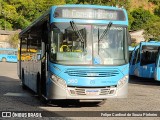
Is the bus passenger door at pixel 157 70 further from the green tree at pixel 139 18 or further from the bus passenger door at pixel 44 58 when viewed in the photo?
the green tree at pixel 139 18

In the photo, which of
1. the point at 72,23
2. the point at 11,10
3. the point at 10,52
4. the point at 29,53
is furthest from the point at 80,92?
the point at 11,10

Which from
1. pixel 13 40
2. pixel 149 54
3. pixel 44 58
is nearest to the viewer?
pixel 44 58

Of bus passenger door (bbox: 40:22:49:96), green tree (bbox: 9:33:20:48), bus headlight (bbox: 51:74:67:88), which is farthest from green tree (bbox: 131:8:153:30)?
bus headlight (bbox: 51:74:67:88)

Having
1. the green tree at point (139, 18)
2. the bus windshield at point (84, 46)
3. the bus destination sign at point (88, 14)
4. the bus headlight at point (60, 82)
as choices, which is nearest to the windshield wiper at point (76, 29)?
the bus windshield at point (84, 46)

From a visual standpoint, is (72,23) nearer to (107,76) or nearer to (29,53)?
(107,76)

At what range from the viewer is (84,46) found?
1176cm

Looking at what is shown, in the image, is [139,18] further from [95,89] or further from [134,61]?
[95,89]

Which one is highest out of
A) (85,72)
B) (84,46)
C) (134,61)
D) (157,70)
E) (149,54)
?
(84,46)

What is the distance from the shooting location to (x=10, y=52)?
66.2m

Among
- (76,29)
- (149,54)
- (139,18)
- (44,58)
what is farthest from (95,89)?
(139,18)

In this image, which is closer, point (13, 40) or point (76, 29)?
point (76, 29)

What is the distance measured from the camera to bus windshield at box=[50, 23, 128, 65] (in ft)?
38.5

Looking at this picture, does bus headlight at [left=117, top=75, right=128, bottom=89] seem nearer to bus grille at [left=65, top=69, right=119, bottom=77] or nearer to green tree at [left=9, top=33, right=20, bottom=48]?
bus grille at [left=65, top=69, right=119, bottom=77]

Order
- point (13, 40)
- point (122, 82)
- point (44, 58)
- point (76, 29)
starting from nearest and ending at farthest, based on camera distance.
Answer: point (76, 29)
point (122, 82)
point (44, 58)
point (13, 40)
